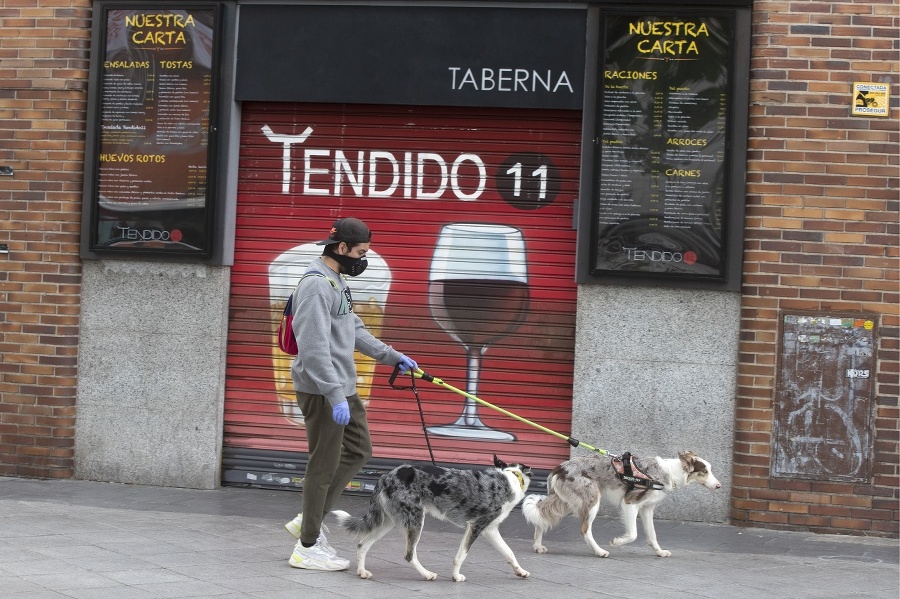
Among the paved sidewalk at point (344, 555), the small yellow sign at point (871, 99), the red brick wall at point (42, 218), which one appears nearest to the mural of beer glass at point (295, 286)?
the paved sidewalk at point (344, 555)

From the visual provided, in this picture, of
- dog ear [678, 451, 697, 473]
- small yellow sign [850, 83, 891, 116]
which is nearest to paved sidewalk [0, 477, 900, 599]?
dog ear [678, 451, 697, 473]

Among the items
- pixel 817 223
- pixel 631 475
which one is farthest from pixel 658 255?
pixel 631 475

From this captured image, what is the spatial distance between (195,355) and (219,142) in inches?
68.6

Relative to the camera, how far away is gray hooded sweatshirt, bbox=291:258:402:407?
6.37 metres

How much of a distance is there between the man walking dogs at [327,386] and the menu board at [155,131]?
9.25ft

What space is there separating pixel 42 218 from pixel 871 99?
6611mm

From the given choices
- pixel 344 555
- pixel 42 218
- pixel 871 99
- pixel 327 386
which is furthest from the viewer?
pixel 42 218

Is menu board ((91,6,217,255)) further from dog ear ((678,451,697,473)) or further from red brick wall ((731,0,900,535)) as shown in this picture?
red brick wall ((731,0,900,535))

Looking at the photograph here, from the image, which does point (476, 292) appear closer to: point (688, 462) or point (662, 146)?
point (662, 146)

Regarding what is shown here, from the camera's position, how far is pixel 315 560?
658 cm

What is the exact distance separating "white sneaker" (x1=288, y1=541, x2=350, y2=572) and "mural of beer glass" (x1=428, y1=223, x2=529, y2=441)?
2638 mm

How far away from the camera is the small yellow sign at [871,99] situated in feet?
27.1

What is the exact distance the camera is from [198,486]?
923cm

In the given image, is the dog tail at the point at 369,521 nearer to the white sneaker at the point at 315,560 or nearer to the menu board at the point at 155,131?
the white sneaker at the point at 315,560
